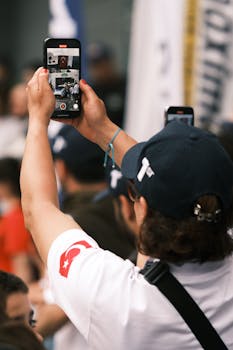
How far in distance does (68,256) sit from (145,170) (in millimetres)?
311

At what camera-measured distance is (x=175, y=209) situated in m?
2.32

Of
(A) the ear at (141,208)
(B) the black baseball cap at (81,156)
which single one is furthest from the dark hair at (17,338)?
(B) the black baseball cap at (81,156)

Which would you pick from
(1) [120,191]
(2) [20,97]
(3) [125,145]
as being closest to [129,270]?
(3) [125,145]

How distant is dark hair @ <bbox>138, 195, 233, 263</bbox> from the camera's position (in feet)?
7.61

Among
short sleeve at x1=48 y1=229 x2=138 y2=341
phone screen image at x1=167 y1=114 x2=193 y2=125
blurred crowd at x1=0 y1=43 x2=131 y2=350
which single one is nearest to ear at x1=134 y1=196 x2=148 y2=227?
short sleeve at x1=48 y1=229 x2=138 y2=341

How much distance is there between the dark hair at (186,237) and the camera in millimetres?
2320

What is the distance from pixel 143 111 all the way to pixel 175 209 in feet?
12.1

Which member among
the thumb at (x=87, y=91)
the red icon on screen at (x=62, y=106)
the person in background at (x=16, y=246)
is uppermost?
the thumb at (x=87, y=91)

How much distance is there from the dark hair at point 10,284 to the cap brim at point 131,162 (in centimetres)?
49

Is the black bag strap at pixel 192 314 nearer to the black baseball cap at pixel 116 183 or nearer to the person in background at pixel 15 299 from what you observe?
the person in background at pixel 15 299

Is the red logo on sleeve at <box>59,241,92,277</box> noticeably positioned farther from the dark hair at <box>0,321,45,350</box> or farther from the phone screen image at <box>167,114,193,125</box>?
the phone screen image at <box>167,114,193,125</box>

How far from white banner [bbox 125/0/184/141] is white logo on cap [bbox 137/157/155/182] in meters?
3.15

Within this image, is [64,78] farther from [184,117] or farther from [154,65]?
[154,65]

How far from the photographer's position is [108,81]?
28.3ft
